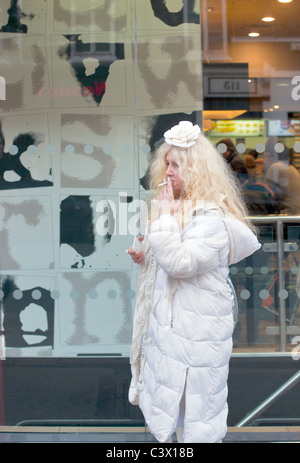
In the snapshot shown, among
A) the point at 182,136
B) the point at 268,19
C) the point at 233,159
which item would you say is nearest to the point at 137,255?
the point at 182,136

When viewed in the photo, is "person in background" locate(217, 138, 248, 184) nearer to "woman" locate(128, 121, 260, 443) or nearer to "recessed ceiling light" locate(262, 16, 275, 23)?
"recessed ceiling light" locate(262, 16, 275, 23)

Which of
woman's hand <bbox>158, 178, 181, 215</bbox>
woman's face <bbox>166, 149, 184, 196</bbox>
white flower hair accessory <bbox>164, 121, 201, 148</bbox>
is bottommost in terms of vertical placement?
woman's hand <bbox>158, 178, 181, 215</bbox>

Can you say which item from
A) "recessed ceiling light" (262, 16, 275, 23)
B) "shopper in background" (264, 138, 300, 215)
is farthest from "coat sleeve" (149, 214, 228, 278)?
"recessed ceiling light" (262, 16, 275, 23)

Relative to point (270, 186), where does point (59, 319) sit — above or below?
below

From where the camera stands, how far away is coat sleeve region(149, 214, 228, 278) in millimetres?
3029

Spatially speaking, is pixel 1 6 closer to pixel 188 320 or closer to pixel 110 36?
pixel 110 36

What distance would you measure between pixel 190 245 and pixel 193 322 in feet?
1.08

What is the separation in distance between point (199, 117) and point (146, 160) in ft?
1.49

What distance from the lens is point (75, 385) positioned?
4.89m

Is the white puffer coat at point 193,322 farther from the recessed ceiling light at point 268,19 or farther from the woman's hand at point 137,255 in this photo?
the recessed ceiling light at point 268,19

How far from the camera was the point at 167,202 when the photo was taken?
318 centimetres

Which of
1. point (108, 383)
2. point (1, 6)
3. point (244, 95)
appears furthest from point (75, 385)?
point (1, 6)

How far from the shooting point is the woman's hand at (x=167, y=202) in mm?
3154

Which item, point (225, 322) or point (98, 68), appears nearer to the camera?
point (225, 322)
